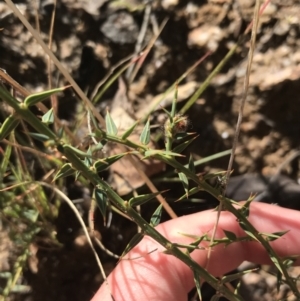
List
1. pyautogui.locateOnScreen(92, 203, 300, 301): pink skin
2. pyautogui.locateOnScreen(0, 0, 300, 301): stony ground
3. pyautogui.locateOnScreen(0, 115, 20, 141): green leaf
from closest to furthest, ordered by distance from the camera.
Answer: pyautogui.locateOnScreen(0, 115, 20, 141): green leaf, pyautogui.locateOnScreen(92, 203, 300, 301): pink skin, pyautogui.locateOnScreen(0, 0, 300, 301): stony ground

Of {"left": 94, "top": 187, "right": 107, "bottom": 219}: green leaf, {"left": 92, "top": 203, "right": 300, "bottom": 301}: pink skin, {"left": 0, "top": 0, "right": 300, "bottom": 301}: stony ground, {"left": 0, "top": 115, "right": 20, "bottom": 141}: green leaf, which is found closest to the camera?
{"left": 0, "top": 115, "right": 20, "bottom": 141}: green leaf

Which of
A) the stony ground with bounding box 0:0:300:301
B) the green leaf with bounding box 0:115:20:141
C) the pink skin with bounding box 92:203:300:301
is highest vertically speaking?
the green leaf with bounding box 0:115:20:141

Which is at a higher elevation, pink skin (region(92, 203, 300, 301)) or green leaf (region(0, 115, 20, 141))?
green leaf (region(0, 115, 20, 141))

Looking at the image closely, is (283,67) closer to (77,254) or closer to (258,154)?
(258,154)

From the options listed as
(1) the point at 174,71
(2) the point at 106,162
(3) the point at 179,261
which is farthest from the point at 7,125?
(1) the point at 174,71

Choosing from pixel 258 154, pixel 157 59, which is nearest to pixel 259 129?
pixel 258 154

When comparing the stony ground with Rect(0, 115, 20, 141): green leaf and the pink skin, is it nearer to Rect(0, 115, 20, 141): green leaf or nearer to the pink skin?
the pink skin

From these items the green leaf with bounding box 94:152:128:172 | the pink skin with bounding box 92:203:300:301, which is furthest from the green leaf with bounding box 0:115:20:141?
the pink skin with bounding box 92:203:300:301
